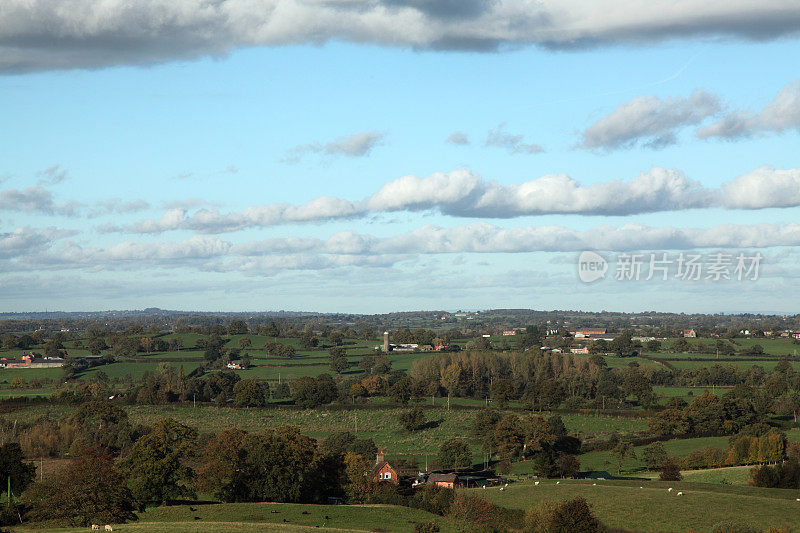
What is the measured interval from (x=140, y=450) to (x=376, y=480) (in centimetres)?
2100

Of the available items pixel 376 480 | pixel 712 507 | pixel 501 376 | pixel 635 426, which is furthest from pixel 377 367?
pixel 712 507

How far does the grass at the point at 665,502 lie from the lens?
55062mm

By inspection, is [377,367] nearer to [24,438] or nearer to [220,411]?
[220,411]

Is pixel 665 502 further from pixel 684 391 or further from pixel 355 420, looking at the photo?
pixel 684 391

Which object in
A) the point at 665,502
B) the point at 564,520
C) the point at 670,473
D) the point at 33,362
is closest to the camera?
the point at 564,520

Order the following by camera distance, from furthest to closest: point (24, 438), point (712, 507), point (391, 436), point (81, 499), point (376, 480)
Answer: point (391, 436) < point (24, 438) < point (376, 480) < point (712, 507) < point (81, 499)

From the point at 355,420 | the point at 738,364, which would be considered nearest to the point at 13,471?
the point at 355,420

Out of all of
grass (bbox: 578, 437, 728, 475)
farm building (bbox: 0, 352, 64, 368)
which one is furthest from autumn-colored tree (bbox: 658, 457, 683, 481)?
farm building (bbox: 0, 352, 64, 368)

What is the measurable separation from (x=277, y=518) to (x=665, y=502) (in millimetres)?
29247

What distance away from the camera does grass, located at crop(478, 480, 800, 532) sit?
2168 inches

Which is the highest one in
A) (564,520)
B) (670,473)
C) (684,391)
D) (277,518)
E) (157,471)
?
(157,471)

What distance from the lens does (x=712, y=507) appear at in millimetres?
58156

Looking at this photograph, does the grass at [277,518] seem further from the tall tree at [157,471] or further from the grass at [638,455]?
the grass at [638,455]

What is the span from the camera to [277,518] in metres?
55.4
